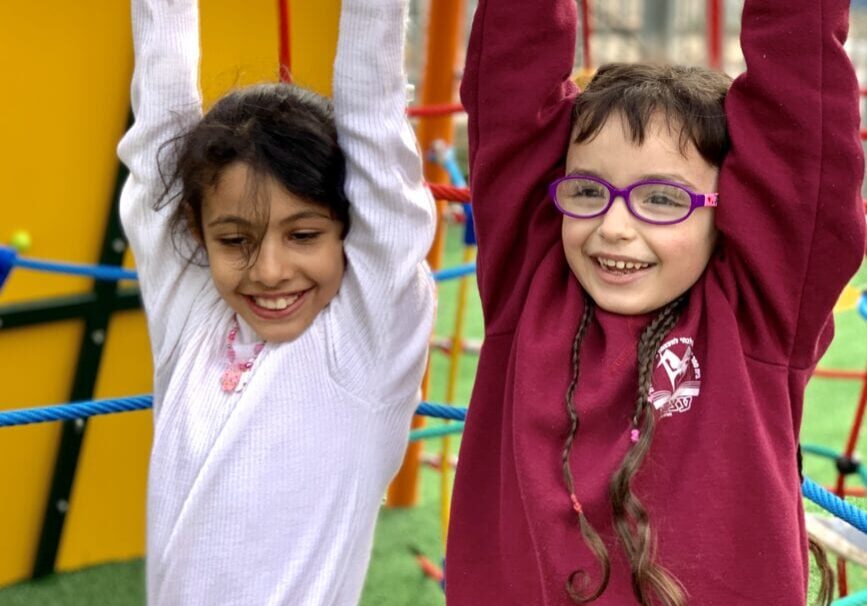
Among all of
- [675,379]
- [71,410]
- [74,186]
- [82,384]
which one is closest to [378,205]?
[675,379]

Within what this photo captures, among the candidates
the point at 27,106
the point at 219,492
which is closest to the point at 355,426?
the point at 219,492

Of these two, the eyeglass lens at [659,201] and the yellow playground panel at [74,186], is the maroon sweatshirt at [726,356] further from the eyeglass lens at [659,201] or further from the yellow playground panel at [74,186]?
the yellow playground panel at [74,186]

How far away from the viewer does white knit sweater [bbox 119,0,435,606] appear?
4.08ft

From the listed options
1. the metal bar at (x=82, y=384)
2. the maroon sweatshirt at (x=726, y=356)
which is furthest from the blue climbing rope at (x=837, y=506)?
the metal bar at (x=82, y=384)

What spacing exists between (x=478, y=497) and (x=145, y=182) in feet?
1.62

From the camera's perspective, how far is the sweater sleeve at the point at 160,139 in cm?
133

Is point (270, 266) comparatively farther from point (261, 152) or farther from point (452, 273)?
point (452, 273)

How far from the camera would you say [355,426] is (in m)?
1.28

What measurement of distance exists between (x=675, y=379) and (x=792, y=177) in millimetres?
198

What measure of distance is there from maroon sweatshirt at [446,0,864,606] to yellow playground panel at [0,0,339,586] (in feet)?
3.16

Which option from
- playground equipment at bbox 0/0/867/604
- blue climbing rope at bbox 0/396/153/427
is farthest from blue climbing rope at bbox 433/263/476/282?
blue climbing rope at bbox 0/396/153/427

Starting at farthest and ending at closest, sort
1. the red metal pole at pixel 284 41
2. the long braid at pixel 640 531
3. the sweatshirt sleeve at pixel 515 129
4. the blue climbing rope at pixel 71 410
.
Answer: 1. the red metal pole at pixel 284 41
2. the blue climbing rope at pixel 71 410
3. the sweatshirt sleeve at pixel 515 129
4. the long braid at pixel 640 531

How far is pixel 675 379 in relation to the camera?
1092 mm

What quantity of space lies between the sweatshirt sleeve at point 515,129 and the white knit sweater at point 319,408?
9cm
